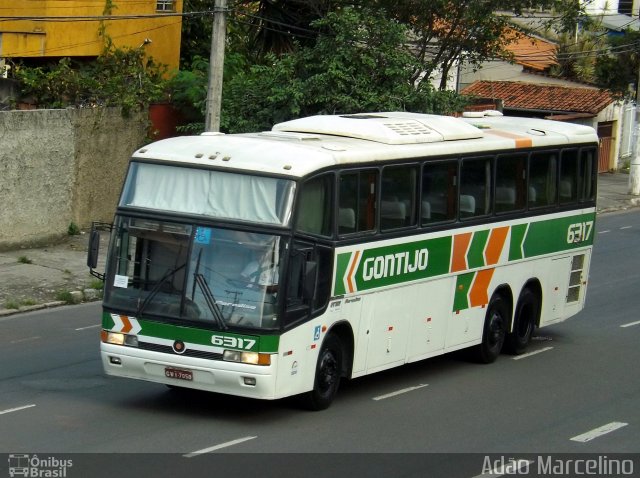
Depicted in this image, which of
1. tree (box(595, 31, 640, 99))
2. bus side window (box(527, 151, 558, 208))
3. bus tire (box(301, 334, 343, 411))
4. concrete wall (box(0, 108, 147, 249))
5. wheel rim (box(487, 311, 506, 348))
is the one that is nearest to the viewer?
bus tire (box(301, 334, 343, 411))

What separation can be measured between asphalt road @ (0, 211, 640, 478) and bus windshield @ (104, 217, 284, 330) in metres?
1.14

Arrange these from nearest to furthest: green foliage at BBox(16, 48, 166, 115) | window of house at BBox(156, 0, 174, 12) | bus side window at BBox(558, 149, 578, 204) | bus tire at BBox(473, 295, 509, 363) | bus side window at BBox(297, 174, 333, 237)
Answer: bus side window at BBox(297, 174, 333, 237), bus tire at BBox(473, 295, 509, 363), bus side window at BBox(558, 149, 578, 204), green foliage at BBox(16, 48, 166, 115), window of house at BBox(156, 0, 174, 12)

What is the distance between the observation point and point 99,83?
25.4m

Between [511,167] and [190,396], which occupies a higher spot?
[511,167]

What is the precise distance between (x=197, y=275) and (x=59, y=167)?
42.1 feet

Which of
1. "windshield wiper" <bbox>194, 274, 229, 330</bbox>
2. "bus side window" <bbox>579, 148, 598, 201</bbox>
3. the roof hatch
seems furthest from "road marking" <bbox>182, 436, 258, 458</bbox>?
"bus side window" <bbox>579, 148, 598, 201</bbox>

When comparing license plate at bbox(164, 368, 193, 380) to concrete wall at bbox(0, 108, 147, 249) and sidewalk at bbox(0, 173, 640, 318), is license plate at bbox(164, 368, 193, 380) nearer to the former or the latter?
sidewalk at bbox(0, 173, 640, 318)

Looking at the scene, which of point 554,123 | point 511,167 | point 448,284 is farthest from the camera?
point 554,123

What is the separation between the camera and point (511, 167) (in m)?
16.2

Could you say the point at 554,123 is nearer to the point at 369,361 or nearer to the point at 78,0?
the point at 369,361

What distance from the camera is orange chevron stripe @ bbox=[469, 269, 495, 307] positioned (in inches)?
608

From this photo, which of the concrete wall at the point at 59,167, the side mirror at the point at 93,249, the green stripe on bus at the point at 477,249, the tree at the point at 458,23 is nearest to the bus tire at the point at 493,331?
the green stripe on bus at the point at 477,249

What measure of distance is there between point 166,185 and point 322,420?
2.90 meters
